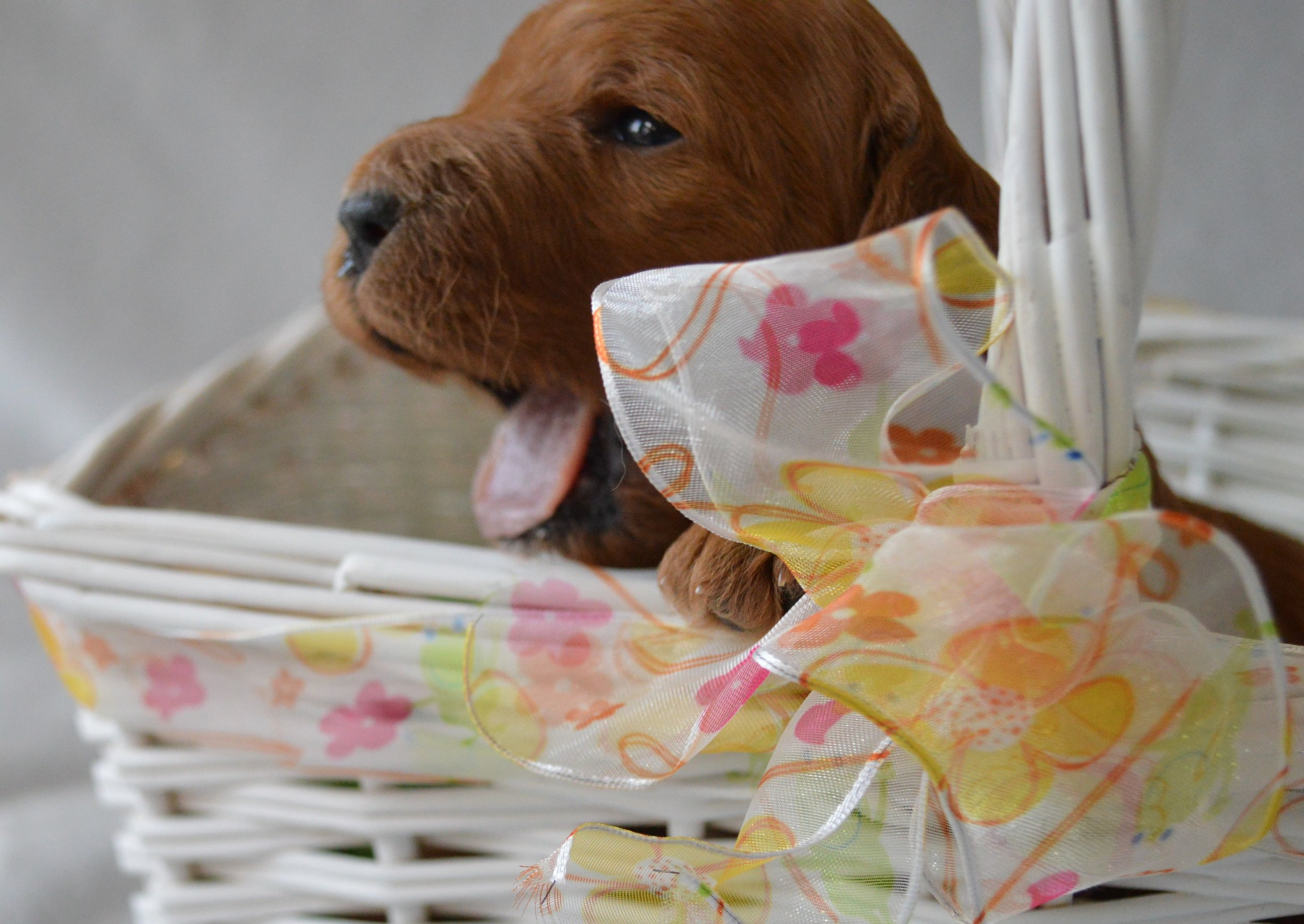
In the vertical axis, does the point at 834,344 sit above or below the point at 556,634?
above

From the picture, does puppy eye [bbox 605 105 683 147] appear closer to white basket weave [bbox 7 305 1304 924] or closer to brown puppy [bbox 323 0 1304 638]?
brown puppy [bbox 323 0 1304 638]

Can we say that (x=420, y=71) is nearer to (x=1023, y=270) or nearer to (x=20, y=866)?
(x=20, y=866)

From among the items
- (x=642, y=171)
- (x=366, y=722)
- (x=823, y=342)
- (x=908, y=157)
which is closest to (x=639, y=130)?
(x=642, y=171)

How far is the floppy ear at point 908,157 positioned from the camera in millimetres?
594

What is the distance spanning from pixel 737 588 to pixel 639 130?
0.27m

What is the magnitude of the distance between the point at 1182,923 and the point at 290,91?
151 cm

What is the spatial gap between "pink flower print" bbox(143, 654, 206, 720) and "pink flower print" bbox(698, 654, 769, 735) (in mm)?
345

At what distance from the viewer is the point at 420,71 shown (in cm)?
160

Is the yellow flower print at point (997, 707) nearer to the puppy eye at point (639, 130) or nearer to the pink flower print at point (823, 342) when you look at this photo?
the pink flower print at point (823, 342)

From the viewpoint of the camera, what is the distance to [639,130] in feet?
2.01

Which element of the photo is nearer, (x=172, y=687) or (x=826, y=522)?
(x=826, y=522)

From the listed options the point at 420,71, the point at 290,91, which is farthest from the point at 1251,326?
the point at 290,91

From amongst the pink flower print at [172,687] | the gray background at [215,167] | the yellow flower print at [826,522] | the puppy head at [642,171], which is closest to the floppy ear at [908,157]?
the puppy head at [642,171]

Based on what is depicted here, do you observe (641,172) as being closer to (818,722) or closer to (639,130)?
(639,130)
